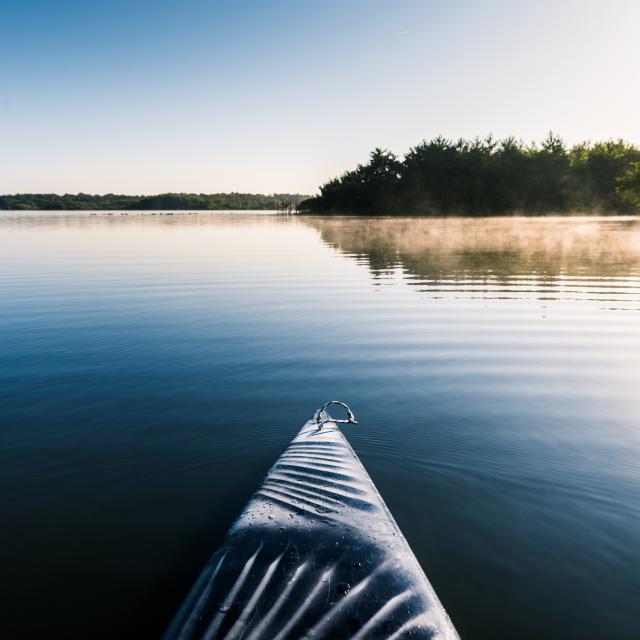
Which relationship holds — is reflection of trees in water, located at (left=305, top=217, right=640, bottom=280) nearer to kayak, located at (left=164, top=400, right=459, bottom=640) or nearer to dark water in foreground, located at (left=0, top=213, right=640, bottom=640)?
dark water in foreground, located at (left=0, top=213, right=640, bottom=640)

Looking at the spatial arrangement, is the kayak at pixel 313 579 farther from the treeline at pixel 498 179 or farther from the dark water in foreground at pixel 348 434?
the treeline at pixel 498 179

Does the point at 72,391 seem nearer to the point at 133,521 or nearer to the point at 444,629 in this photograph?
the point at 133,521

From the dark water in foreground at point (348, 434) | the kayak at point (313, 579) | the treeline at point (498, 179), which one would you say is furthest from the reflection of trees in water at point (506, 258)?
the treeline at point (498, 179)

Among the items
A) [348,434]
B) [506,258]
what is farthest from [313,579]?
[506,258]

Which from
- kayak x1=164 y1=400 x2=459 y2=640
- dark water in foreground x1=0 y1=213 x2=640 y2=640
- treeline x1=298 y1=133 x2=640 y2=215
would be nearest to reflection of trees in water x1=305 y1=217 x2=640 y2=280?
dark water in foreground x1=0 y1=213 x2=640 y2=640

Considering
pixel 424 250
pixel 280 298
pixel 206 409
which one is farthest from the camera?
pixel 424 250

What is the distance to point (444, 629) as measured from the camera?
121 inches

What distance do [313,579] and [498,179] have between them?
109 m

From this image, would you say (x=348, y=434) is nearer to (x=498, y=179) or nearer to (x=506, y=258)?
(x=506, y=258)

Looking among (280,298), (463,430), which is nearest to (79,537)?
(463,430)

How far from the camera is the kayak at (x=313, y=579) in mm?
2986

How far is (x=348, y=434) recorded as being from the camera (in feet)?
22.8

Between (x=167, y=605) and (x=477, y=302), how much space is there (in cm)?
1417

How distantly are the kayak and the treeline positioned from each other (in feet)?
346
